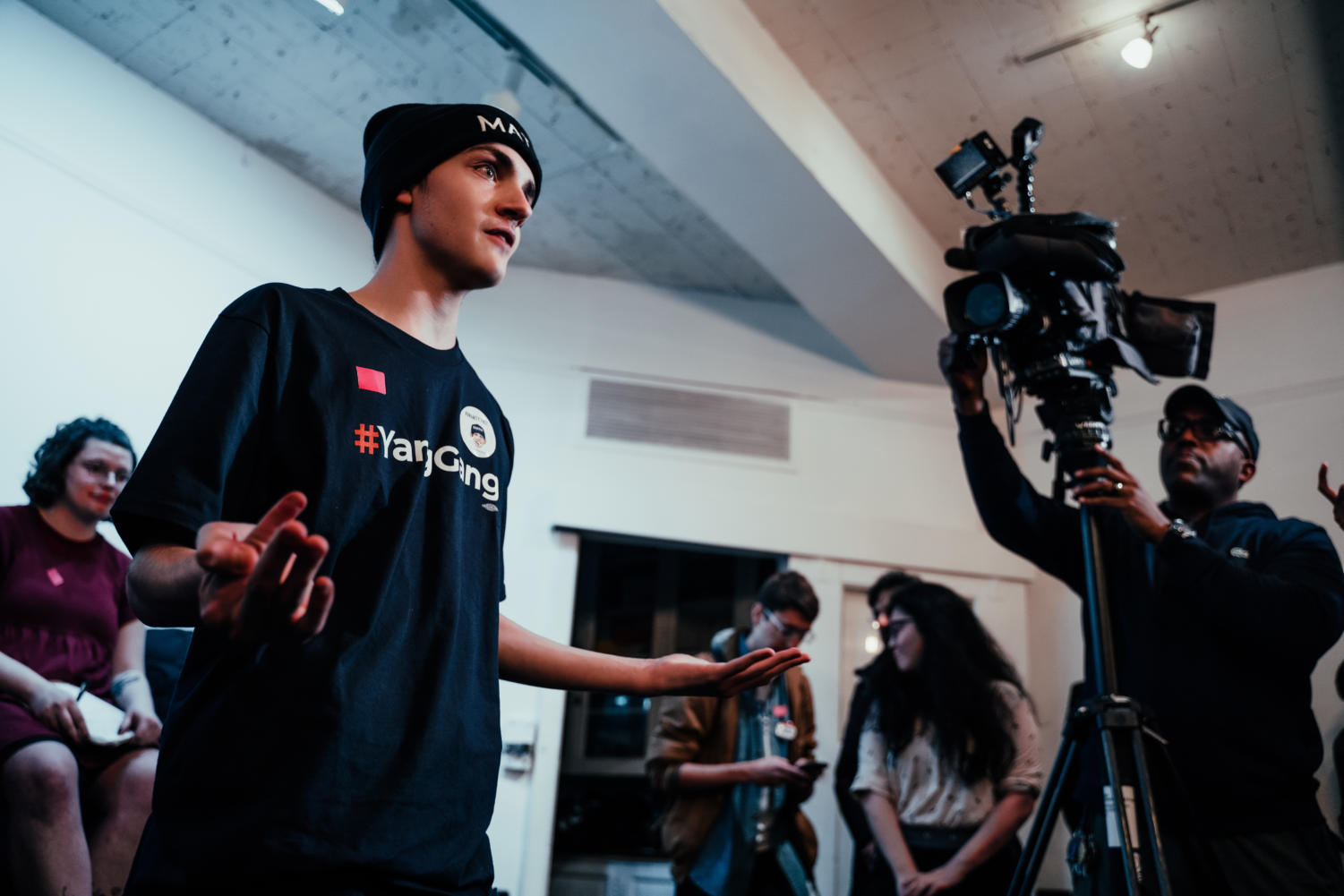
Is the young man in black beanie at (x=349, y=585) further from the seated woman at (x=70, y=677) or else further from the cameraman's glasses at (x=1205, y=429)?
the cameraman's glasses at (x=1205, y=429)

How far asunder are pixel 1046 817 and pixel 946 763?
1.02 meters

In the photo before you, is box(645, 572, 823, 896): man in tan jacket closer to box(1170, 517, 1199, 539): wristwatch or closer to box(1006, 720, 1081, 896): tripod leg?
box(1006, 720, 1081, 896): tripod leg

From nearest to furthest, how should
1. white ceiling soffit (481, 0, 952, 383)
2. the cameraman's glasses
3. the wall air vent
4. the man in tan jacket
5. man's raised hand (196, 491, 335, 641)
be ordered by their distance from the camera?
1. man's raised hand (196, 491, 335, 641)
2. the cameraman's glasses
3. the man in tan jacket
4. white ceiling soffit (481, 0, 952, 383)
5. the wall air vent

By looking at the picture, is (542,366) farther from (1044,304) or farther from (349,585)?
(349,585)

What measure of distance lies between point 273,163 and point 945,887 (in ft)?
11.1

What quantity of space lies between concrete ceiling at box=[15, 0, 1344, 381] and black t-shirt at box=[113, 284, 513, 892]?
6.78 ft

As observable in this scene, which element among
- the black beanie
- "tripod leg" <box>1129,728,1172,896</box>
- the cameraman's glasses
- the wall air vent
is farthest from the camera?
the wall air vent

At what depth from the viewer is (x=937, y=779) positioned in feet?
8.39

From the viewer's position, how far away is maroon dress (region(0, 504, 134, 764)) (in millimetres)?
2141

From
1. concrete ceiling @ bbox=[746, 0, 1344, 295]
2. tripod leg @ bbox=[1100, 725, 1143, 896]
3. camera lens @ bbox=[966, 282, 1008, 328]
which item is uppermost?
concrete ceiling @ bbox=[746, 0, 1344, 295]

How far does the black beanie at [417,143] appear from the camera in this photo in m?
1.07

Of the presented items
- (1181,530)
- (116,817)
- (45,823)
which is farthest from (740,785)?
(45,823)

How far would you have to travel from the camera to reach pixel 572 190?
3844 millimetres

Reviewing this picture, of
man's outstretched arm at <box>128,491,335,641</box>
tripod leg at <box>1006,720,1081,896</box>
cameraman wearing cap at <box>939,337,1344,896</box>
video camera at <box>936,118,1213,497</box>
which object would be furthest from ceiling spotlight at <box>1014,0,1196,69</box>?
man's outstretched arm at <box>128,491,335,641</box>
